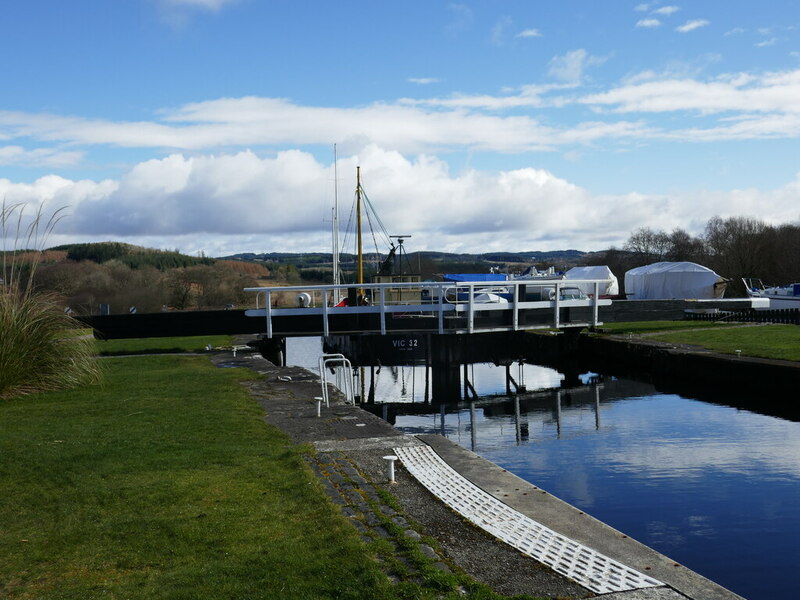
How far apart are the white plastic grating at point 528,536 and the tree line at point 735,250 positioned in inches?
2592

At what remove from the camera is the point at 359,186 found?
120 feet

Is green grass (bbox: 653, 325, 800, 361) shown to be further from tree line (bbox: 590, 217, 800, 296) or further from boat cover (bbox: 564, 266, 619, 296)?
tree line (bbox: 590, 217, 800, 296)

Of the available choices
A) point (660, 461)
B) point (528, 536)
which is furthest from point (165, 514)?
point (660, 461)

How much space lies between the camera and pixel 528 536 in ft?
21.2

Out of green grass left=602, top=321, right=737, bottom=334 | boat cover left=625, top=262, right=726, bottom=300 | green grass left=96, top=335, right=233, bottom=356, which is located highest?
boat cover left=625, top=262, right=726, bottom=300

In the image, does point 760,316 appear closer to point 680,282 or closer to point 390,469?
point 680,282

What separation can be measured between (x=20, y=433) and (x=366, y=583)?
23.6 feet

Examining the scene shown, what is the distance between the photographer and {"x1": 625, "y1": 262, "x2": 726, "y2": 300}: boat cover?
53.7 meters

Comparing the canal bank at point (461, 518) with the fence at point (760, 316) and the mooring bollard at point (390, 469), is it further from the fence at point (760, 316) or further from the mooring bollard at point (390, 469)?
the fence at point (760, 316)

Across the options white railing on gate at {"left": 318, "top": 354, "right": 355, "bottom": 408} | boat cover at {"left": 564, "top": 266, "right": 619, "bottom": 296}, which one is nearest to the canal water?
white railing on gate at {"left": 318, "top": 354, "right": 355, "bottom": 408}

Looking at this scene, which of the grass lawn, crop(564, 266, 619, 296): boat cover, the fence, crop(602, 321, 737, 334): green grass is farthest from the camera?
crop(564, 266, 619, 296): boat cover

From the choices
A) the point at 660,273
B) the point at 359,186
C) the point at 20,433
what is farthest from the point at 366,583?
the point at 660,273

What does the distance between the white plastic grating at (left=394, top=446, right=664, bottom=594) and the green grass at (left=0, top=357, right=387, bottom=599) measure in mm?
1250

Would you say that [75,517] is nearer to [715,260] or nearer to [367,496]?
[367,496]
